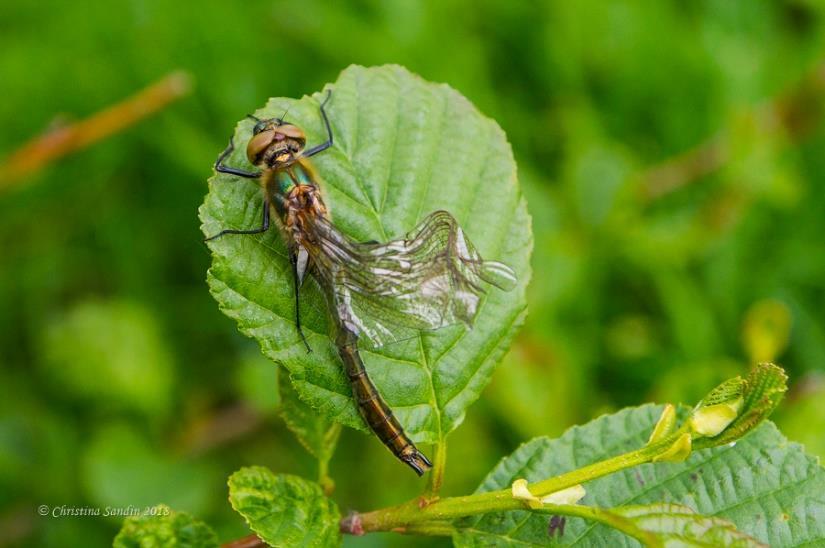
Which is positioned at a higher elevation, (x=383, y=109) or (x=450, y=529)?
(x=383, y=109)

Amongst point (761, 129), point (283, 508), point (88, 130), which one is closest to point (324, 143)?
point (283, 508)

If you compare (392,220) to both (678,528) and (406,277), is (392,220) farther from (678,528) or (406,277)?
(678,528)

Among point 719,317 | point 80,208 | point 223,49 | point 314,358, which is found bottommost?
point 314,358

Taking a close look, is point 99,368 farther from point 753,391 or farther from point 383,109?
point 753,391

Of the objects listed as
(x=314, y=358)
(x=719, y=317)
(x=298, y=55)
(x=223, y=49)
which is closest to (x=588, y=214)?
(x=719, y=317)

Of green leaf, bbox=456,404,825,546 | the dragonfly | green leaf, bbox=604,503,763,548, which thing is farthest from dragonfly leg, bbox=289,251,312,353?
green leaf, bbox=604,503,763,548
